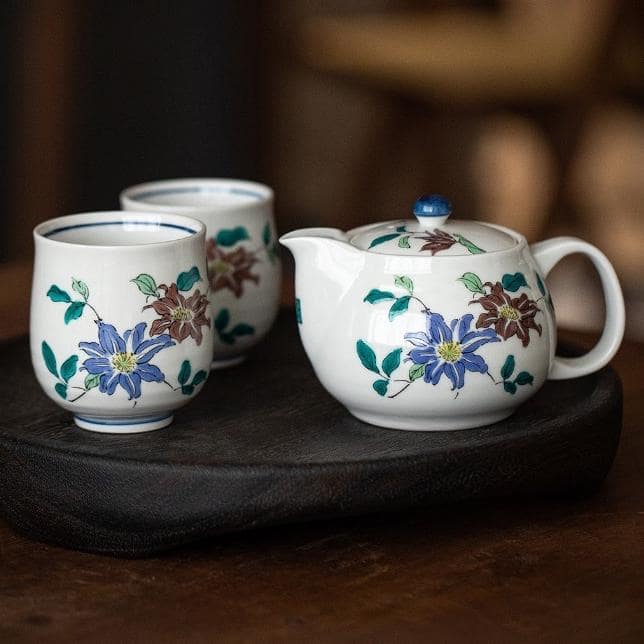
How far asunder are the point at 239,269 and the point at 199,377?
152 mm

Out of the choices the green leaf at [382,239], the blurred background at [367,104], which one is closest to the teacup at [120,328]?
the green leaf at [382,239]

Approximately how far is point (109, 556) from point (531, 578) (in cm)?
22

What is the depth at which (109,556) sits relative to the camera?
626 mm

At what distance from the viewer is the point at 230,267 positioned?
0.82 metres

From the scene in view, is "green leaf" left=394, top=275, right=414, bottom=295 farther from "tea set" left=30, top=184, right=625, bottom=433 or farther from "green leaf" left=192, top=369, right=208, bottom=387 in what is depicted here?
"green leaf" left=192, top=369, right=208, bottom=387

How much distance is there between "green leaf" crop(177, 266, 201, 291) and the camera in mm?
671

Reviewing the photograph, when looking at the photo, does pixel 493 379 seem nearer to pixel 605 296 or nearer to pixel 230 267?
pixel 605 296

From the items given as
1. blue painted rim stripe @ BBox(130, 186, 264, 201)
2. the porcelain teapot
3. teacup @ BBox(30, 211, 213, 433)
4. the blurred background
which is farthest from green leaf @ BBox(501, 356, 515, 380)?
the blurred background

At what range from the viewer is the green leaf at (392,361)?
654 millimetres

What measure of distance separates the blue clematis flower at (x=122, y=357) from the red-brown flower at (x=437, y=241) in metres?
0.16

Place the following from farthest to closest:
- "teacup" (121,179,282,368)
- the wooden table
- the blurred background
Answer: the blurred background, "teacup" (121,179,282,368), the wooden table

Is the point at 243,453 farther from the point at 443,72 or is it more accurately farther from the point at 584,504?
the point at 443,72

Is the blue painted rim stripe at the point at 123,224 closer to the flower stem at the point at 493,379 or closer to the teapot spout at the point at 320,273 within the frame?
the teapot spout at the point at 320,273

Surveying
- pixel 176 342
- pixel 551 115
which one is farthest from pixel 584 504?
pixel 551 115
